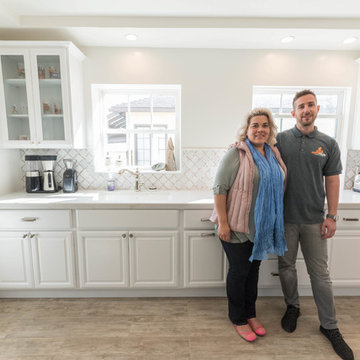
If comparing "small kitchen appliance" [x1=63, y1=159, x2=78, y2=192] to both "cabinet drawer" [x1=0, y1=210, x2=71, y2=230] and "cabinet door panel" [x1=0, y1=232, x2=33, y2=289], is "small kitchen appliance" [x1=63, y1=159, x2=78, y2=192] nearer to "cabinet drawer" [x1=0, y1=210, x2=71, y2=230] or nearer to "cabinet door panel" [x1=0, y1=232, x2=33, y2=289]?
"cabinet drawer" [x1=0, y1=210, x2=71, y2=230]

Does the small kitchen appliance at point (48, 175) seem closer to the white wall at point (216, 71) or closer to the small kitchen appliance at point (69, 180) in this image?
the small kitchen appliance at point (69, 180)

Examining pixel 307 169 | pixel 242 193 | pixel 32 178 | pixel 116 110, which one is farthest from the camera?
pixel 116 110

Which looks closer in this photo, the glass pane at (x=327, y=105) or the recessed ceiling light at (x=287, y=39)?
the recessed ceiling light at (x=287, y=39)

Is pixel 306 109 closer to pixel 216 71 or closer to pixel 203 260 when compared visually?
pixel 216 71

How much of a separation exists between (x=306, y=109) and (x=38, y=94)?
7.05ft

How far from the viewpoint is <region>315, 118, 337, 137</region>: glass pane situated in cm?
259

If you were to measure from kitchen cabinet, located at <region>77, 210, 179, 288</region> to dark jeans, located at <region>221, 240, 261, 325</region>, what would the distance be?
512 millimetres

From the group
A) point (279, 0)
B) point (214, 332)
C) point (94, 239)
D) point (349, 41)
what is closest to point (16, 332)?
point (94, 239)

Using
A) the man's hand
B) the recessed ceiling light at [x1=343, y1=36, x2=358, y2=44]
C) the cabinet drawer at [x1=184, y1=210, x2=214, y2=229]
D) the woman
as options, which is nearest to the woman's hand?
the woman

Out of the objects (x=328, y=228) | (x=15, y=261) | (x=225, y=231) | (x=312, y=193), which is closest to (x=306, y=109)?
(x=312, y=193)

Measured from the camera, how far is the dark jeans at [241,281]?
1561mm

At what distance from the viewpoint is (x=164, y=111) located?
264 cm

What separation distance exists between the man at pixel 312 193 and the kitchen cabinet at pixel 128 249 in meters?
0.91

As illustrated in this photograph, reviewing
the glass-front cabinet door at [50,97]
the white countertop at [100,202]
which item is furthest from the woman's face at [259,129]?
the glass-front cabinet door at [50,97]
